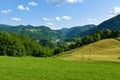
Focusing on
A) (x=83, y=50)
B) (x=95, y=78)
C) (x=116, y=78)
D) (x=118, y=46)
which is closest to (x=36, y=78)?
(x=95, y=78)

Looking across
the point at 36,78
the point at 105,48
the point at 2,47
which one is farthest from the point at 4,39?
the point at 36,78

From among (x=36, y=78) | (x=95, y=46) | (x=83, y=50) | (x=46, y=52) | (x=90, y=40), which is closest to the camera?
(x=36, y=78)

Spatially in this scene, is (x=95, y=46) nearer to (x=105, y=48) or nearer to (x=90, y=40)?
(x=105, y=48)

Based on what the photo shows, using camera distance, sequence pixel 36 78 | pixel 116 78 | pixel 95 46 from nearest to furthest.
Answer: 1. pixel 36 78
2. pixel 116 78
3. pixel 95 46

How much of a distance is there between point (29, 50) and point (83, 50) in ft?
168

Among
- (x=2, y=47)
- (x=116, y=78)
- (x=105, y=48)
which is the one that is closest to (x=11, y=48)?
(x=2, y=47)

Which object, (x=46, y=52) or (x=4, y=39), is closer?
(x=4, y=39)

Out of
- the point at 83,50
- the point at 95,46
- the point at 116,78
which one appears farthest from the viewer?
the point at 95,46

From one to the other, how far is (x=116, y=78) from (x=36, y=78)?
25.2 ft

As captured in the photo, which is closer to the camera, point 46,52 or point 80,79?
point 80,79

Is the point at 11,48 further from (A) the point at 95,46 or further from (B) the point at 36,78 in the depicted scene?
(B) the point at 36,78

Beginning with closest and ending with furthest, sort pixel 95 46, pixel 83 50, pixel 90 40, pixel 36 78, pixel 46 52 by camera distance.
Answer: pixel 36 78 → pixel 83 50 → pixel 95 46 → pixel 90 40 → pixel 46 52

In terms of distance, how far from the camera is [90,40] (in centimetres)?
14888

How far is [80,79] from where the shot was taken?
84.0ft
